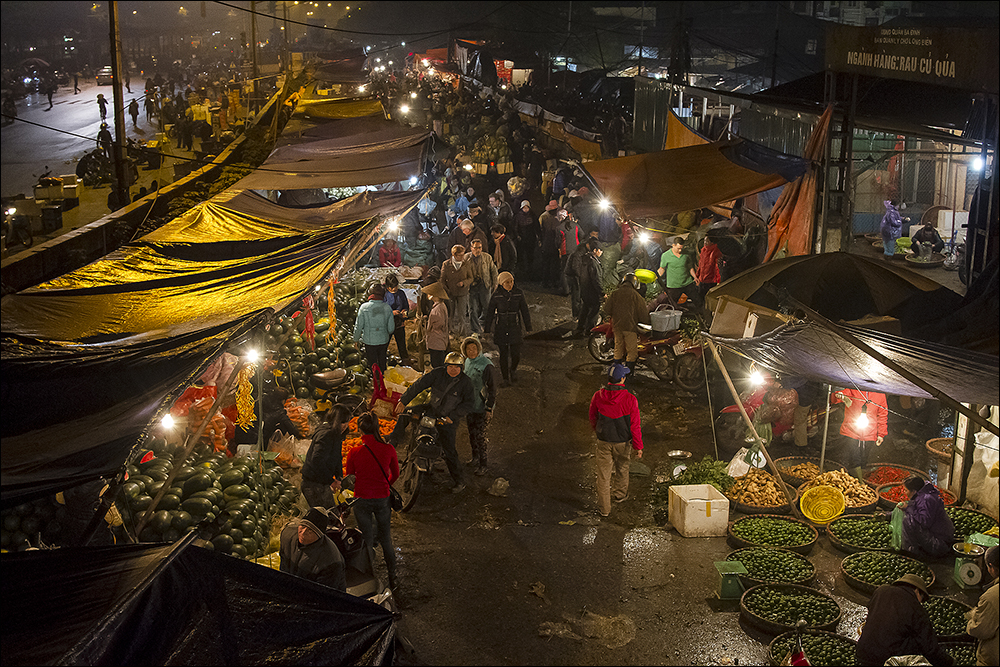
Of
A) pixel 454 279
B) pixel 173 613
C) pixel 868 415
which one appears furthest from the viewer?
pixel 454 279

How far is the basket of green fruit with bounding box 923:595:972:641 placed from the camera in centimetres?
695

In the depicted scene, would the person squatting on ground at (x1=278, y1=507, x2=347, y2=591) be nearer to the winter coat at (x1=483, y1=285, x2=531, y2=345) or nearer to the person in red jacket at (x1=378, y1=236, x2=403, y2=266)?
the winter coat at (x1=483, y1=285, x2=531, y2=345)

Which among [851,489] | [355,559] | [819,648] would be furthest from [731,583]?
[355,559]

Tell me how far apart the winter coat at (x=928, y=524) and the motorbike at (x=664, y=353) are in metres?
4.91

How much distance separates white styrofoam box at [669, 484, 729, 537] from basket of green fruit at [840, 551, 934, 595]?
4.00ft

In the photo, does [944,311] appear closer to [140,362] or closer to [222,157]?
[140,362]

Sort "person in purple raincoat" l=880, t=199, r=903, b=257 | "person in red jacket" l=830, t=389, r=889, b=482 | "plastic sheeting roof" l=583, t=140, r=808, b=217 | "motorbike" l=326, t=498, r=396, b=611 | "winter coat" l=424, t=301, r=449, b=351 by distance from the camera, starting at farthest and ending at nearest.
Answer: "person in purple raincoat" l=880, t=199, r=903, b=257 < "winter coat" l=424, t=301, r=449, b=351 < "plastic sheeting roof" l=583, t=140, r=808, b=217 < "person in red jacket" l=830, t=389, r=889, b=482 < "motorbike" l=326, t=498, r=396, b=611

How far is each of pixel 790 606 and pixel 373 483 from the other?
3700 mm

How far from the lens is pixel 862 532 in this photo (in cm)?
882

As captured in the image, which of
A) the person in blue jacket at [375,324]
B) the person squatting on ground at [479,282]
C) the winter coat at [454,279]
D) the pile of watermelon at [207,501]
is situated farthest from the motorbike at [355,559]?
the person squatting on ground at [479,282]

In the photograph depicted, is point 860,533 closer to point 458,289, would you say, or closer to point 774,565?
point 774,565

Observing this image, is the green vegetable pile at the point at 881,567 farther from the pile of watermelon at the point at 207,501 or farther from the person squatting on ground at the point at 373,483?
the pile of watermelon at the point at 207,501

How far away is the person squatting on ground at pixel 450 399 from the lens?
10.3 metres

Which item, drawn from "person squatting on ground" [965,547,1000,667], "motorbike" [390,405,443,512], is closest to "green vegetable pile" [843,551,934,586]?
"person squatting on ground" [965,547,1000,667]
